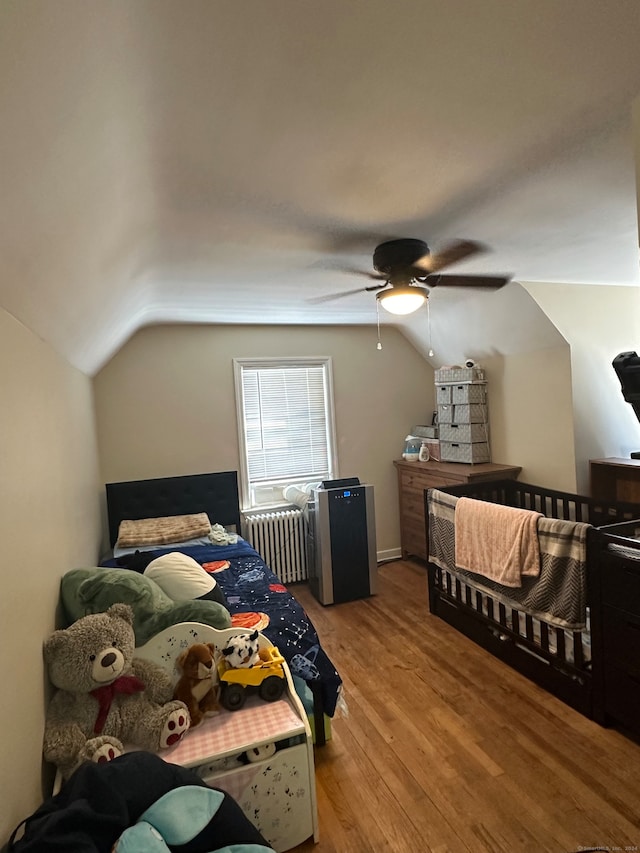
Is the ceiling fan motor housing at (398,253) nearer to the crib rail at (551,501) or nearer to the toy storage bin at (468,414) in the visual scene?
the crib rail at (551,501)

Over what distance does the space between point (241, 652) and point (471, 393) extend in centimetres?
296

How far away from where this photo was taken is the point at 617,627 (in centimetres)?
197

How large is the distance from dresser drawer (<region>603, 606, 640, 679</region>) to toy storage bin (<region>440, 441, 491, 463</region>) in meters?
1.95

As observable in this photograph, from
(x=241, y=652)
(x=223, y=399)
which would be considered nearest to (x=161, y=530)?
(x=223, y=399)

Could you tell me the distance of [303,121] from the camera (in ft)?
3.88

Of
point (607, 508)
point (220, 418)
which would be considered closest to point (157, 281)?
point (220, 418)

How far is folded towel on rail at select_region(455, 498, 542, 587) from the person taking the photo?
238cm

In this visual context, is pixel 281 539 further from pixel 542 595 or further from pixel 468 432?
pixel 542 595

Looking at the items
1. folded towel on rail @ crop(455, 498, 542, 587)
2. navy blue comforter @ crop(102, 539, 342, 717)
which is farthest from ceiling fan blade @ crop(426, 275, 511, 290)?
navy blue comforter @ crop(102, 539, 342, 717)

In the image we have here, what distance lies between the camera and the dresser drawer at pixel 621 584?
6.21ft

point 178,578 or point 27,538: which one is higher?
point 27,538

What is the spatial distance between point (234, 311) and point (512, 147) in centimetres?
243

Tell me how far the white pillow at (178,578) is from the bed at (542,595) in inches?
61.9

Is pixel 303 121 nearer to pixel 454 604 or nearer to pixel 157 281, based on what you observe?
pixel 157 281
